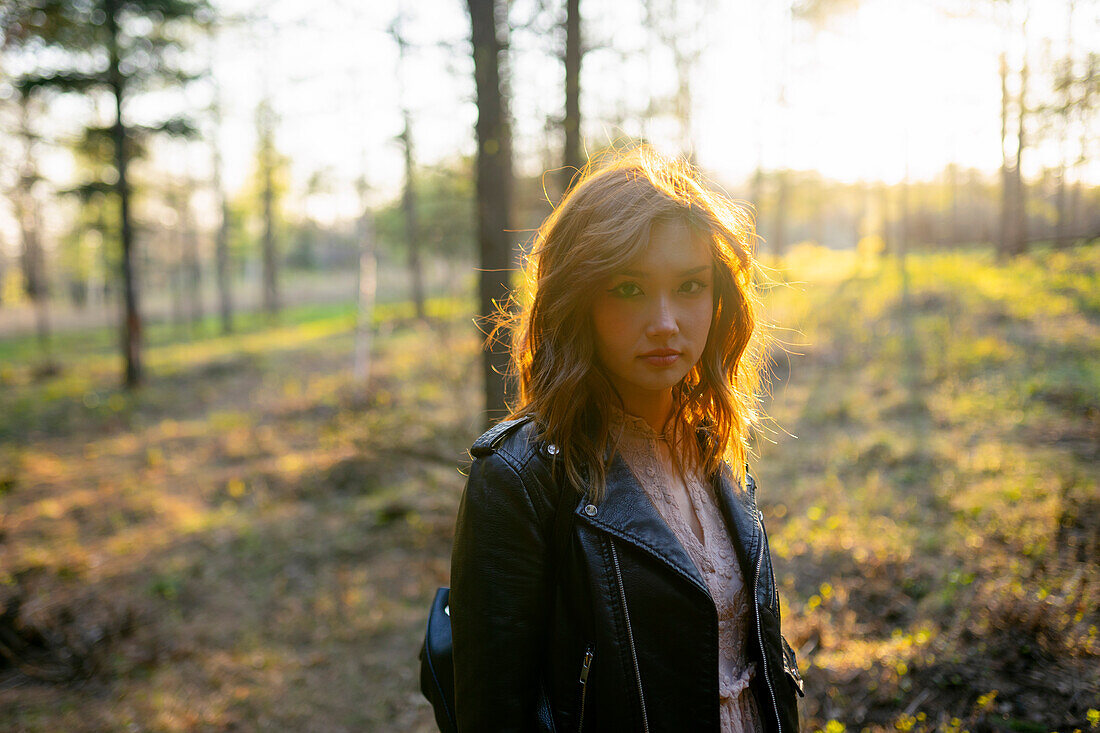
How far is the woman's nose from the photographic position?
150cm

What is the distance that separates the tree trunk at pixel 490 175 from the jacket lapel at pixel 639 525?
3346 mm

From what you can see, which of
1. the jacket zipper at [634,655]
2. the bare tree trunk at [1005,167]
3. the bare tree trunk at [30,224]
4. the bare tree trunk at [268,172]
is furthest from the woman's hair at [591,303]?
the bare tree trunk at [268,172]

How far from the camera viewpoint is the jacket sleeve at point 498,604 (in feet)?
4.45

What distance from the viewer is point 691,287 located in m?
1.60

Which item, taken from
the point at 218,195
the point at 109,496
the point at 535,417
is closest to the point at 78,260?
the point at 218,195

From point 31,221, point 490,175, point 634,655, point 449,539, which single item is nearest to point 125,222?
point 449,539

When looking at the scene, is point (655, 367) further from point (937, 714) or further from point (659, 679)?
point (937, 714)

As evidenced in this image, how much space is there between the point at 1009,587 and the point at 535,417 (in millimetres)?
4122

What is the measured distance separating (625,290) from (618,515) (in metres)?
0.56

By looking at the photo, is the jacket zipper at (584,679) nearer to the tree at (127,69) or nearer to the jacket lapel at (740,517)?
the jacket lapel at (740,517)

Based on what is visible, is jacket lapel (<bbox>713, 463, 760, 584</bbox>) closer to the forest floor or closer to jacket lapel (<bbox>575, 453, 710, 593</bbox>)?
jacket lapel (<bbox>575, 453, 710, 593</bbox>)

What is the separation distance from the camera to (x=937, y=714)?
3.21m

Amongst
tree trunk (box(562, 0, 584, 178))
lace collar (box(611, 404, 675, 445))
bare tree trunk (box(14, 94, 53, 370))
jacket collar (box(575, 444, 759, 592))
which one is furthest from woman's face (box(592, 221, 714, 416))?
bare tree trunk (box(14, 94, 53, 370))

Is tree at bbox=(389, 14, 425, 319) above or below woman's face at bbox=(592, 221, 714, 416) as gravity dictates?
above
